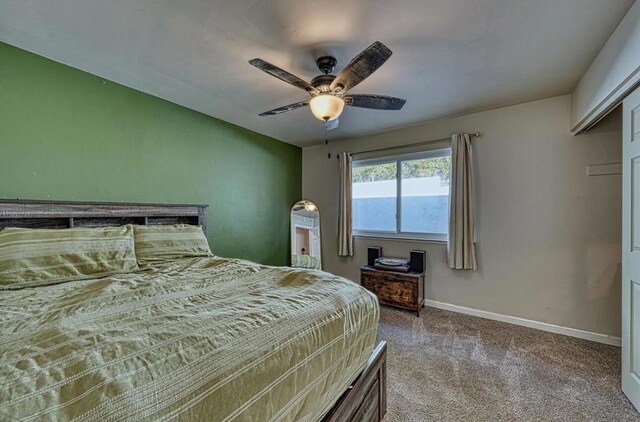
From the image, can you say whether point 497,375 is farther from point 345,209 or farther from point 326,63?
point 326,63

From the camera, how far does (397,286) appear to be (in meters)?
3.33

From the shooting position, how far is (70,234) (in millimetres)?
1821

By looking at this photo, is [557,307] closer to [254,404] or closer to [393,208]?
[393,208]

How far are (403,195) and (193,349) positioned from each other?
3338mm

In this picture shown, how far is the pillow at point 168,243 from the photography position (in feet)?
7.06

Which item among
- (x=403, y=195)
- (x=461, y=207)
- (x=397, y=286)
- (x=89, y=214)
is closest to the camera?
(x=89, y=214)

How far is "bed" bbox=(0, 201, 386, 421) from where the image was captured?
61 centimetres

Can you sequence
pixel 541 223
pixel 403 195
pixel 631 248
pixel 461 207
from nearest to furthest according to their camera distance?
1. pixel 631 248
2. pixel 541 223
3. pixel 461 207
4. pixel 403 195

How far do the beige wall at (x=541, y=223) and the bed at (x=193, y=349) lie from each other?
2.15 meters

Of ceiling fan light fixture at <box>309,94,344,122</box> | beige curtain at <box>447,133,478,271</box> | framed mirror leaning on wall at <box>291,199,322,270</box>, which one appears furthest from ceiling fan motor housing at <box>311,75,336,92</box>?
framed mirror leaning on wall at <box>291,199,322,270</box>

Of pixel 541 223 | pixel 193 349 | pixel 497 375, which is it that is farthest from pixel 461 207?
pixel 193 349

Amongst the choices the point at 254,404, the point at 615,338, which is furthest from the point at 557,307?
Result: the point at 254,404

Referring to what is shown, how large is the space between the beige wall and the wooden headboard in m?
2.97

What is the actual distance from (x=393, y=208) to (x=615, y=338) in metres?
2.41
